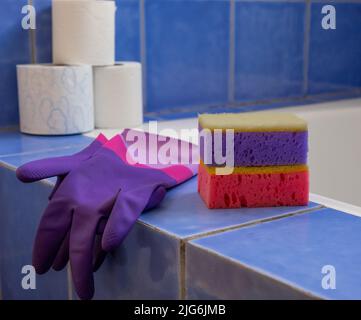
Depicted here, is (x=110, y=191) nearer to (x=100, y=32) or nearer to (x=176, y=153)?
(x=176, y=153)

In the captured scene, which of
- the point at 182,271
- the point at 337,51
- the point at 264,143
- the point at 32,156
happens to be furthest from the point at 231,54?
the point at 182,271

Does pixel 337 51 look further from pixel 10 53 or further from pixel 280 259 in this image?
pixel 280 259

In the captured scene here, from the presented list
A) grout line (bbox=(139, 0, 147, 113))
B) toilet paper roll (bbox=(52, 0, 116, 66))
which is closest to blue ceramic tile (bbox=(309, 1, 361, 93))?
grout line (bbox=(139, 0, 147, 113))

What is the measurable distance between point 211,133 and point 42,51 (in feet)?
1.56

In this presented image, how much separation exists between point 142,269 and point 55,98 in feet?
1.32

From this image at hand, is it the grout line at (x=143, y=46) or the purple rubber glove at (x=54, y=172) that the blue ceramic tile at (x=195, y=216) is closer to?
the purple rubber glove at (x=54, y=172)

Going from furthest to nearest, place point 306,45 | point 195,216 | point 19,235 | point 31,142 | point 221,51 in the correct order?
point 306,45 → point 221,51 → point 31,142 → point 19,235 → point 195,216

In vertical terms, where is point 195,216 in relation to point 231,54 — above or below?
below

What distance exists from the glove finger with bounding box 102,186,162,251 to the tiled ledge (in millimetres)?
14

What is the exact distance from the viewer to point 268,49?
1168 millimetres

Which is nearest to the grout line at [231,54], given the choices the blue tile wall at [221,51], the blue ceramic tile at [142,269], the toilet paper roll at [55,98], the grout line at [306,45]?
the blue tile wall at [221,51]

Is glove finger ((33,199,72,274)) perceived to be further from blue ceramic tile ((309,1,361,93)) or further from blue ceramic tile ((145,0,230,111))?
blue ceramic tile ((309,1,361,93))

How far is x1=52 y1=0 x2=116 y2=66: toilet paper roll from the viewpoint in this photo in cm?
88

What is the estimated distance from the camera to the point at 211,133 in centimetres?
54
